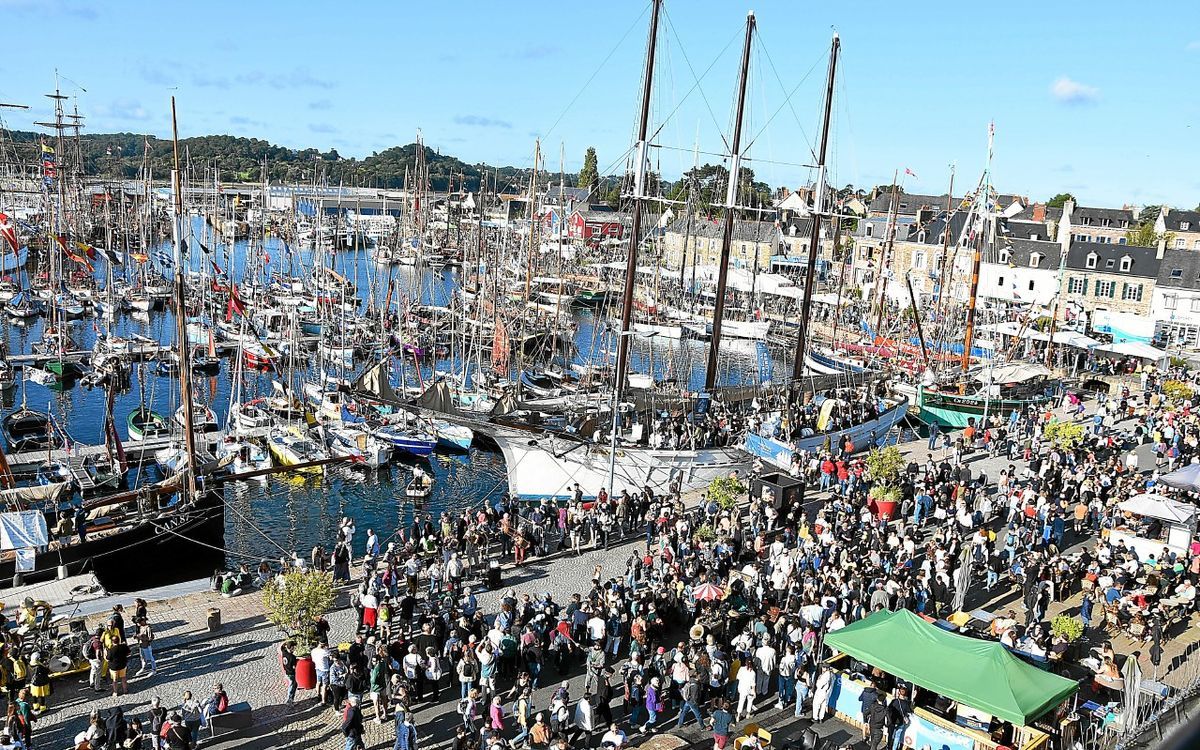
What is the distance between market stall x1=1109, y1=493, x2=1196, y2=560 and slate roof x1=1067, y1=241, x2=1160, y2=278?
52571 mm

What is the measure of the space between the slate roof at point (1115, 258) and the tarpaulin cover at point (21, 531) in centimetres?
7518

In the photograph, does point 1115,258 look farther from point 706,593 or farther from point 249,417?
point 706,593

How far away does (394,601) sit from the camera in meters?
21.7

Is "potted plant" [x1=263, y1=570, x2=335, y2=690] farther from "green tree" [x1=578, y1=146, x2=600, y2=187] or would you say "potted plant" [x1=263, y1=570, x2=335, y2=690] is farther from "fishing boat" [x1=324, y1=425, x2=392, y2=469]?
"green tree" [x1=578, y1=146, x2=600, y2=187]

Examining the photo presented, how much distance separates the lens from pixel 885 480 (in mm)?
31406

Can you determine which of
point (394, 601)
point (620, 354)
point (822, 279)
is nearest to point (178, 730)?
point (394, 601)

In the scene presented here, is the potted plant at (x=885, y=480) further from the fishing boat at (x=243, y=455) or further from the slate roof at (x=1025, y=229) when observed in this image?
the slate roof at (x=1025, y=229)

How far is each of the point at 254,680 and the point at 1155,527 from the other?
25.2m

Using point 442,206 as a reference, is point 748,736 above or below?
below

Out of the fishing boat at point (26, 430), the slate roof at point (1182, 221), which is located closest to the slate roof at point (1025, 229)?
the slate roof at point (1182, 221)

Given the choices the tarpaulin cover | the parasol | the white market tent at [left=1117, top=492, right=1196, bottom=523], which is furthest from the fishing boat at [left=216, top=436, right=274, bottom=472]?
the white market tent at [left=1117, top=492, right=1196, bottom=523]

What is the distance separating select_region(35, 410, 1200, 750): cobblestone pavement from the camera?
17422 mm

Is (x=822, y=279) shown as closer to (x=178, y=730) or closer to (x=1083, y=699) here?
(x=1083, y=699)

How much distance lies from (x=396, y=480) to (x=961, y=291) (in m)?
56.6
